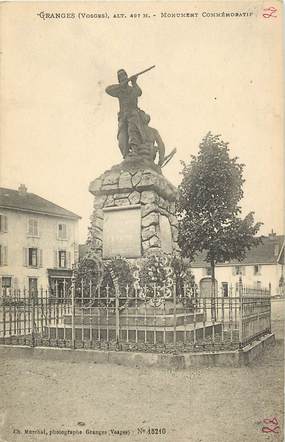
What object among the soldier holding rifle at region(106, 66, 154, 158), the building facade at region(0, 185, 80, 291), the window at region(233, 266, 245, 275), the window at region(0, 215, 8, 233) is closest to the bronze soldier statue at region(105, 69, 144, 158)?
the soldier holding rifle at region(106, 66, 154, 158)

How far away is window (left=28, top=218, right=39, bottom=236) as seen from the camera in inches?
1070

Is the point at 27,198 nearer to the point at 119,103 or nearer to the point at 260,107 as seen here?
the point at 119,103

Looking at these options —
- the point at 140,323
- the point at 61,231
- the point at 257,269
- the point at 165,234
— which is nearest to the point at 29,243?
the point at 61,231

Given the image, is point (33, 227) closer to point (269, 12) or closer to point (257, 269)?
point (257, 269)

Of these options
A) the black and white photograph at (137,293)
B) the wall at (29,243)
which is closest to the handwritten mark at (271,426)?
the black and white photograph at (137,293)

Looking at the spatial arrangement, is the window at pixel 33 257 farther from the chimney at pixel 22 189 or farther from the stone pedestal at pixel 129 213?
the stone pedestal at pixel 129 213

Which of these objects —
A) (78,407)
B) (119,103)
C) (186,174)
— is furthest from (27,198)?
(78,407)

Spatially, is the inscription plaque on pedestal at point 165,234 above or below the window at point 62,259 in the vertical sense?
above

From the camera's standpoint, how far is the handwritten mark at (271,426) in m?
4.95

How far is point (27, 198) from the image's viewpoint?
2845 cm

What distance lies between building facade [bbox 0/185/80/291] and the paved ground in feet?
64.4

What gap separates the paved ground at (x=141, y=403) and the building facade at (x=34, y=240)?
19.6 metres

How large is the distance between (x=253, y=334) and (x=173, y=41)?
4941 millimetres

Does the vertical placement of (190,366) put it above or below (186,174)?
below
